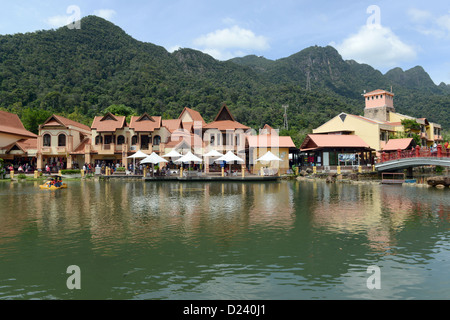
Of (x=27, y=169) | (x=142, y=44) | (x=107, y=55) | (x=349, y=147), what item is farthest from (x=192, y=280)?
(x=142, y=44)

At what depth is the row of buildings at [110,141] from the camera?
5012cm

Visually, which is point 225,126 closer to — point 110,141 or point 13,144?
point 110,141

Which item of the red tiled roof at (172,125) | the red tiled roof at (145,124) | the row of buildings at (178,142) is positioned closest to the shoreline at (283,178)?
the row of buildings at (178,142)

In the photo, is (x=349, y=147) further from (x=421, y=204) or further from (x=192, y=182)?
(x=421, y=204)

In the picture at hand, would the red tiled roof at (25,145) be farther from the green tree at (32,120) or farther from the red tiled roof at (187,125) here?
the red tiled roof at (187,125)

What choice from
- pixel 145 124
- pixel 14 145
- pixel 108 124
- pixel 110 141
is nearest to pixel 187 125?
pixel 145 124

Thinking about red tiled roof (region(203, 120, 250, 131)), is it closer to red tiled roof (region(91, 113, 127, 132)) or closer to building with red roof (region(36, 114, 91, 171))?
red tiled roof (region(91, 113, 127, 132))

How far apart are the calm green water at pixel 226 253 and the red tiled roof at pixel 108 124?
36821 millimetres

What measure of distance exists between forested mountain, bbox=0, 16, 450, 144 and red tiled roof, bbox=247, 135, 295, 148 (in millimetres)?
24779

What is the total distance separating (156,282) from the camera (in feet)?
25.0

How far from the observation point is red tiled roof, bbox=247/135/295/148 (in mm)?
46944

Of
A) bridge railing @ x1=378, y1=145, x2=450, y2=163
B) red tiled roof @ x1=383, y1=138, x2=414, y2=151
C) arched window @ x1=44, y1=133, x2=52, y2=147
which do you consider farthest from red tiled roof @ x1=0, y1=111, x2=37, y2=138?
red tiled roof @ x1=383, y1=138, x2=414, y2=151

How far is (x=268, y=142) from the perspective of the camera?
47219 millimetres
